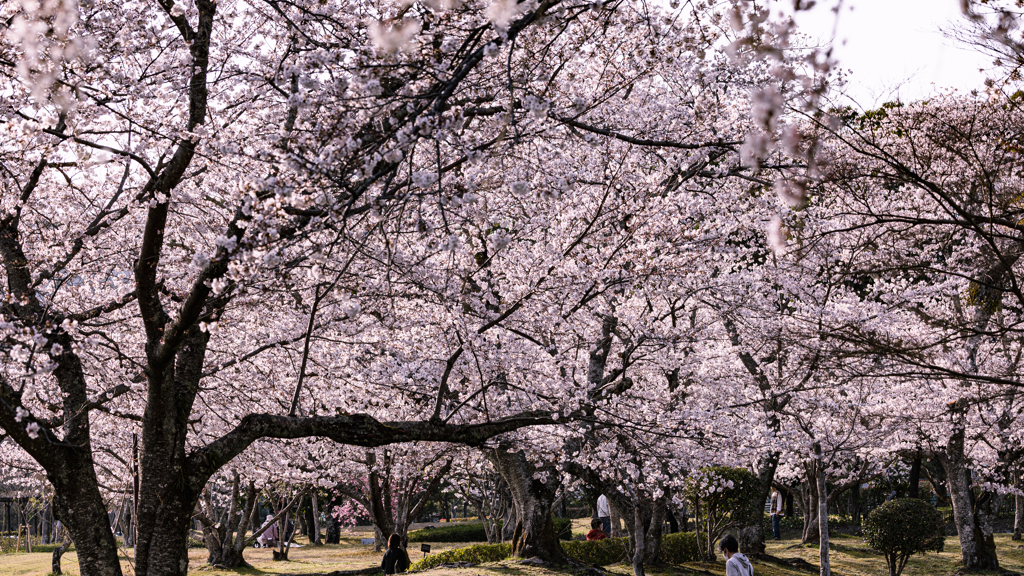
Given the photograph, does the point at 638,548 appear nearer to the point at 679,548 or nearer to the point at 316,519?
the point at 679,548

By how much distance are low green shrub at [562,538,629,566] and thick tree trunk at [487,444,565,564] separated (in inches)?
83.4

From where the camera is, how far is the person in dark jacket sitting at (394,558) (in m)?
11.6

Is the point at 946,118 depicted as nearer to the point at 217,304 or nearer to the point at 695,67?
the point at 695,67

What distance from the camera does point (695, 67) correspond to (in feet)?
39.4

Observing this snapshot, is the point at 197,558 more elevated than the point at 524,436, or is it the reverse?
the point at 524,436

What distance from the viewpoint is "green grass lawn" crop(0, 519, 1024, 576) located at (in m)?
Answer: 15.4

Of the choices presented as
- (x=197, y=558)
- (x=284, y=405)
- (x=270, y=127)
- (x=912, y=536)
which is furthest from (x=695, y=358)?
(x=197, y=558)

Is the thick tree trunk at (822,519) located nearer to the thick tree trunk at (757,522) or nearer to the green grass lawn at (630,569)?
the thick tree trunk at (757,522)

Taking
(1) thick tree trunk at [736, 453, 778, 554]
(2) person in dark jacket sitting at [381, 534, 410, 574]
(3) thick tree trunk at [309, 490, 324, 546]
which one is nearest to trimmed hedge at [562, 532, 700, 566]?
(1) thick tree trunk at [736, 453, 778, 554]

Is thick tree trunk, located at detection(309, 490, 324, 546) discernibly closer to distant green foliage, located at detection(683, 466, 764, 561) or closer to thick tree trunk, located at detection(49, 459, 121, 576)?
distant green foliage, located at detection(683, 466, 764, 561)

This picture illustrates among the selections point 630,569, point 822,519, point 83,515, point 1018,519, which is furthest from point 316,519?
point 1018,519

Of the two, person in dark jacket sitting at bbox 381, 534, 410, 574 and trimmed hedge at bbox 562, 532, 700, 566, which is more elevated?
person in dark jacket sitting at bbox 381, 534, 410, 574

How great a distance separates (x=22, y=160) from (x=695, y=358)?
40.1 ft

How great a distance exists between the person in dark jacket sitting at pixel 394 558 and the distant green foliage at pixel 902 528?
1039 centimetres
